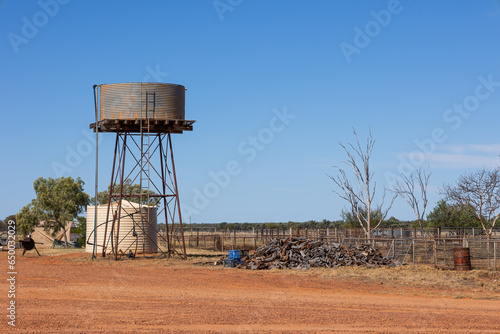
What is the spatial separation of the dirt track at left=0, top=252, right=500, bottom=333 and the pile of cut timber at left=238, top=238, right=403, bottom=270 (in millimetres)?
2629

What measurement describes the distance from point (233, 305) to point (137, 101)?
60.4 ft

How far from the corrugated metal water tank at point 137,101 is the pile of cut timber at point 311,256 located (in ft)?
31.2

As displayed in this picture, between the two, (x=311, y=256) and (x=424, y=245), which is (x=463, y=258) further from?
(x=424, y=245)

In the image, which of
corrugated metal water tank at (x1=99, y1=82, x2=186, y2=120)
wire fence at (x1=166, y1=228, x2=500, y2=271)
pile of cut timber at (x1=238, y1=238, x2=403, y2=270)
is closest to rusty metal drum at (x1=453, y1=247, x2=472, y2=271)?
wire fence at (x1=166, y1=228, x2=500, y2=271)

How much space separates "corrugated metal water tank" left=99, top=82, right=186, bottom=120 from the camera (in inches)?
1243

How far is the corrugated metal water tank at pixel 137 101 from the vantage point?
104 ft

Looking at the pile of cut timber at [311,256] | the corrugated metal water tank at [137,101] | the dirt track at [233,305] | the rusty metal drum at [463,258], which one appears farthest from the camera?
the corrugated metal water tank at [137,101]

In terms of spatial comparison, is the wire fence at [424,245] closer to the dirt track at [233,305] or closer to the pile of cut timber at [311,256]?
the pile of cut timber at [311,256]

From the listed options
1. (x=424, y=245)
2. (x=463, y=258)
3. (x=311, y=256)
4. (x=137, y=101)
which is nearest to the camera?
(x=463, y=258)

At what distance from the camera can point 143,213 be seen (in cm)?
3553

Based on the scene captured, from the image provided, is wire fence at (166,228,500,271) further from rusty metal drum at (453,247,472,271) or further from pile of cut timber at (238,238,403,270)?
pile of cut timber at (238,238,403,270)

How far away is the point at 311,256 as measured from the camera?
91.3ft

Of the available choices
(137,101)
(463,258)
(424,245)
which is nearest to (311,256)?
(463,258)

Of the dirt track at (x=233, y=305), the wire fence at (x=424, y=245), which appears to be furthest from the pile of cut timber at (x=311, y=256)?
the dirt track at (x=233, y=305)
